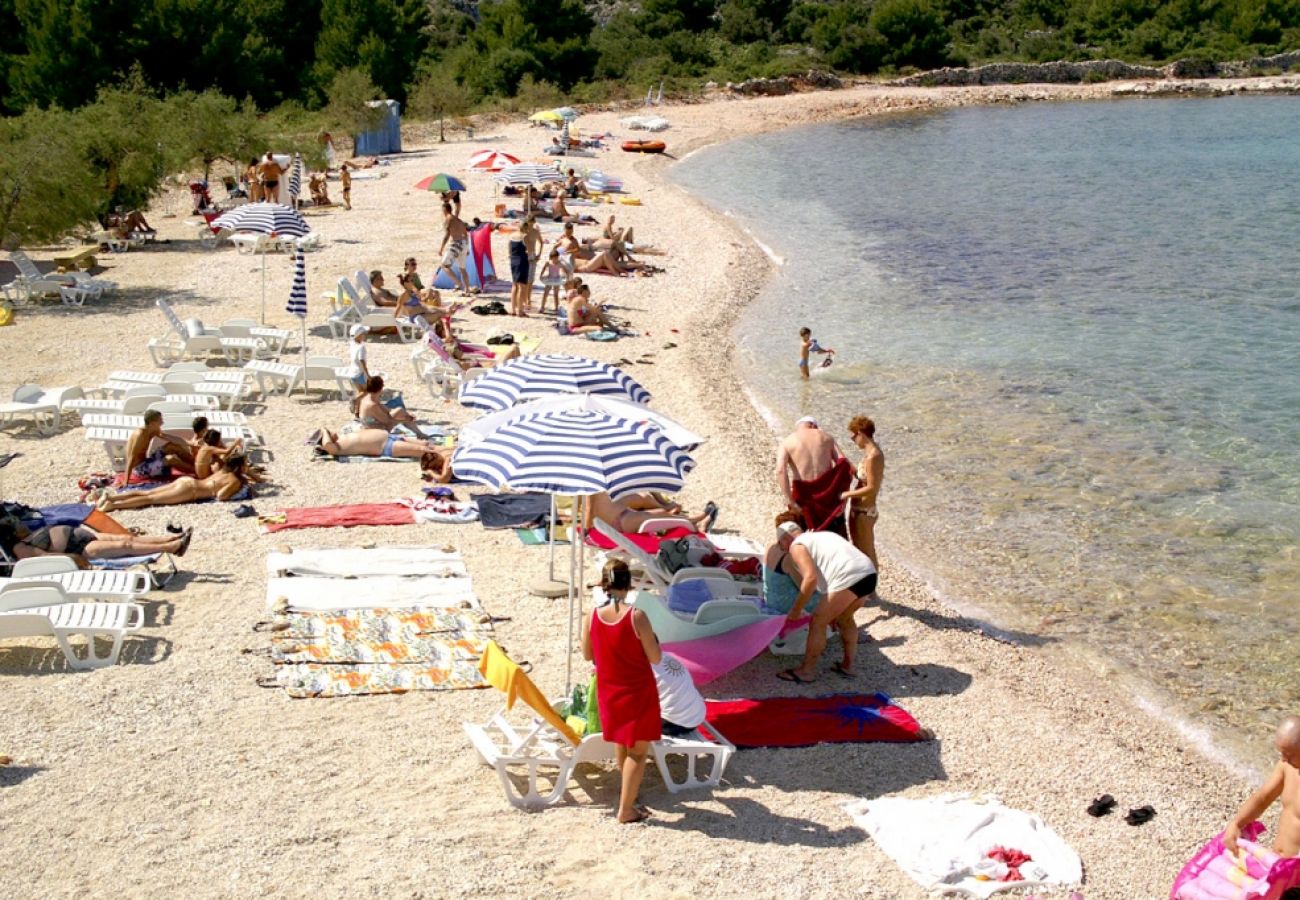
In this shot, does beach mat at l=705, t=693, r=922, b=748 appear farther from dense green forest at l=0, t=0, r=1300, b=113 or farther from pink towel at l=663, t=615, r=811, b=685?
dense green forest at l=0, t=0, r=1300, b=113

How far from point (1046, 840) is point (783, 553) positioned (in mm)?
2491

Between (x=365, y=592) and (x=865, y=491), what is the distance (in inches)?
139

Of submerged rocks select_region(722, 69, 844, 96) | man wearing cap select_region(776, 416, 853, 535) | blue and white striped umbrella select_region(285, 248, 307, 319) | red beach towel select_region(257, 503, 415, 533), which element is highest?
submerged rocks select_region(722, 69, 844, 96)

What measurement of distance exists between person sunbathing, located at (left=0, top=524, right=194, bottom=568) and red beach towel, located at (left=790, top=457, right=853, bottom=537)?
4.36 metres

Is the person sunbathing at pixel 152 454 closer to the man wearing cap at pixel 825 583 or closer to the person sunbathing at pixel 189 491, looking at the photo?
the person sunbathing at pixel 189 491

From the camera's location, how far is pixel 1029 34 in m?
76.0

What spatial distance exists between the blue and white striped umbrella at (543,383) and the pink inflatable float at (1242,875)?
4971 mm

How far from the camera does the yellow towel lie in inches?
255

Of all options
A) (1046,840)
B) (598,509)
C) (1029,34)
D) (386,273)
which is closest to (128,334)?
(386,273)

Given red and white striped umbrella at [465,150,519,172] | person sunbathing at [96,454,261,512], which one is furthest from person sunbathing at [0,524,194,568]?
red and white striped umbrella at [465,150,519,172]

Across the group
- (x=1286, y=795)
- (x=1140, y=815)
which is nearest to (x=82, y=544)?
(x=1140, y=815)

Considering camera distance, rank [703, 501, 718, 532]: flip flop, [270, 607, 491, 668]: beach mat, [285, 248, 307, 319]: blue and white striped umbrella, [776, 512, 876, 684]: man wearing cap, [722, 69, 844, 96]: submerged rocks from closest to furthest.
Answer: [270, 607, 491, 668]: beach mat
[776, 512, 876, 684]: man wearing cap
[703, 501, 718, 532]: flip flop
[285, 248, 307, 319]: blue and white striped umbrella
[722, 69, 844, 96]: submerged rocks

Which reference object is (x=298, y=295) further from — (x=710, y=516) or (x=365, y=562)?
(x=710, y=516)

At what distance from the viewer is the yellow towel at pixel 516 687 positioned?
647 centimetres
